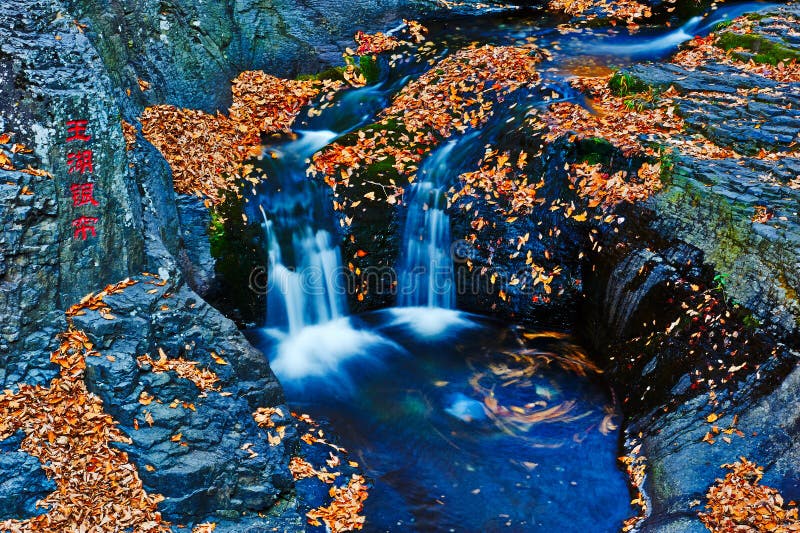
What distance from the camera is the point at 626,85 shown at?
8672 mm

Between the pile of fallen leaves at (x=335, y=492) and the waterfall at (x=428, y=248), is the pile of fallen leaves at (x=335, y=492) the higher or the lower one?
the lower one

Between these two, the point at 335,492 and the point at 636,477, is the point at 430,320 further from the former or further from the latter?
the point at 636,477

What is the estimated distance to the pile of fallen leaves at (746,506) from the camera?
4773 millimetres

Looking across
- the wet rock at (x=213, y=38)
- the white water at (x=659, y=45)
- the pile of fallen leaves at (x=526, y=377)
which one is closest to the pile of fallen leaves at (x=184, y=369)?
the pile of fallen leaves at (x=526, y=377)

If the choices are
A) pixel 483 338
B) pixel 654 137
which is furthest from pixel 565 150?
pixel 483 338

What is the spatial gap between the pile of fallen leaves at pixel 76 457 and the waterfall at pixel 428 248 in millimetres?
4238

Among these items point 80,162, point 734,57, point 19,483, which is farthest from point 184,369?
point 734,57

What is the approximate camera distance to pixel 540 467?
6.16 meters

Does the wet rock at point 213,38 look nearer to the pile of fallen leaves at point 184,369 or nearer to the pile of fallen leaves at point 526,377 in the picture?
the pile of fallen leaves at point 184,369

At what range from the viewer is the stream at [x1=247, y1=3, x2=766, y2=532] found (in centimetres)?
584

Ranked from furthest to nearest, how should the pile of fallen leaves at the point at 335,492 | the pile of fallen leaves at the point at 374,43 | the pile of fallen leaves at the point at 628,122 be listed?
the pile of fallen leaves at the point at 374,43 < the pile of fallen leaves at the point at 628,122 < the pile of fallen leaves at the point at 335,492

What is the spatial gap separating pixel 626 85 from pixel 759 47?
7.86ft

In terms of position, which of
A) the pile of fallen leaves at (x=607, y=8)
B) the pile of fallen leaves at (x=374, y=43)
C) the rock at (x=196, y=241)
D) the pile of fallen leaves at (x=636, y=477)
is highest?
the pile of fallen leaves at (x=607, y=8)

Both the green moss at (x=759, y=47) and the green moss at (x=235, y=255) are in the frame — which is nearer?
the green moss at (x=235, y=255)
